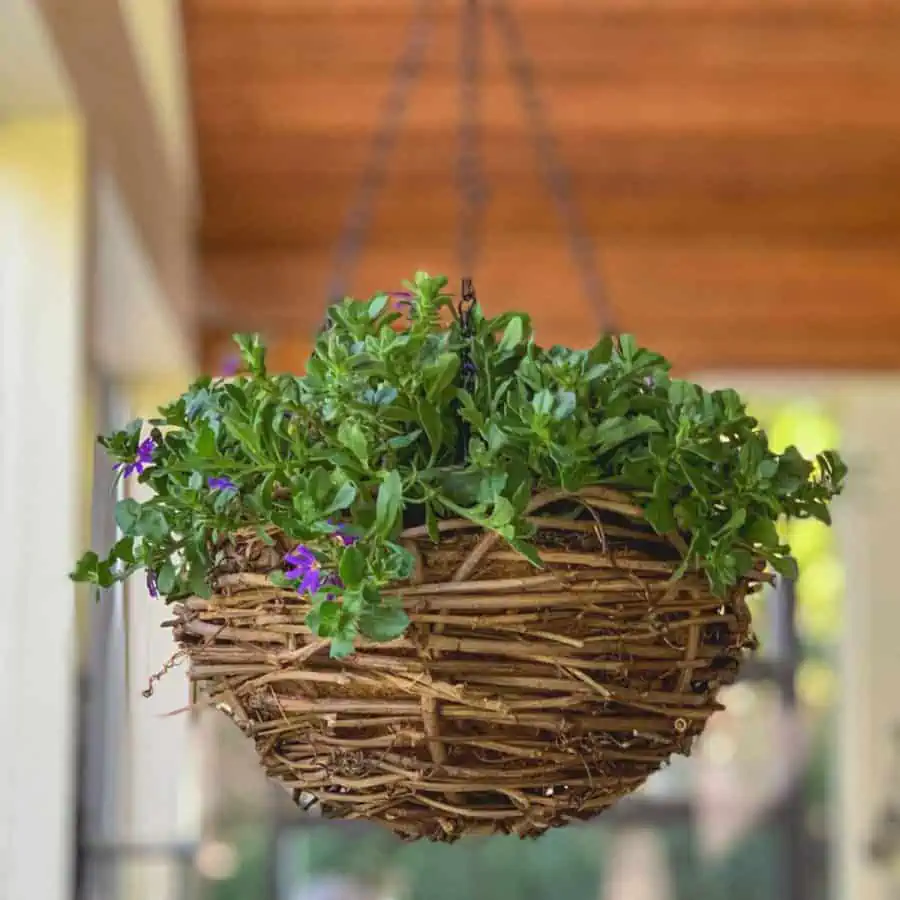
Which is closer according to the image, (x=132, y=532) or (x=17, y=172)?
(x=132, y=532)

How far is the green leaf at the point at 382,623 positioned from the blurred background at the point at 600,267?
1.37 metres

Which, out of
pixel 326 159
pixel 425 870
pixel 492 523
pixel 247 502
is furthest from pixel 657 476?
pixel 425 870

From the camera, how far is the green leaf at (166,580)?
0.80 meters

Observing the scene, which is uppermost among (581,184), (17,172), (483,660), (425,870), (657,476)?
(581,184)

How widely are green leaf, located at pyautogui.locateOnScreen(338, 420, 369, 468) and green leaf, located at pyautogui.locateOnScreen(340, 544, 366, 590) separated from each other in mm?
54

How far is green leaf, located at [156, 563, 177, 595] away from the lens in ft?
2.64

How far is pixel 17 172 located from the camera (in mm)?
1555

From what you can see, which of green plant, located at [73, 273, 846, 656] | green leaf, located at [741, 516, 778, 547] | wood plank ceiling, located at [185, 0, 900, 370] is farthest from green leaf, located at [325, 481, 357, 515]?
wood plank ceiling, located at [185, 0, 900, 370]

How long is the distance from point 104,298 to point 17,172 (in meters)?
0.77

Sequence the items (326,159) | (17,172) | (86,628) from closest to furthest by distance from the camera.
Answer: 1. (17,172)
2. (86,628)
3. (326,159)

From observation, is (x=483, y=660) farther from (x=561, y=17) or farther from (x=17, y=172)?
(x=561, y=17)

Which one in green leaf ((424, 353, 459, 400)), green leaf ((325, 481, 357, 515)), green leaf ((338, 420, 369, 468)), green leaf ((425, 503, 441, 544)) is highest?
green leaf ((424, 353, 459, 400))

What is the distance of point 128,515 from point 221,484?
0.28 ft

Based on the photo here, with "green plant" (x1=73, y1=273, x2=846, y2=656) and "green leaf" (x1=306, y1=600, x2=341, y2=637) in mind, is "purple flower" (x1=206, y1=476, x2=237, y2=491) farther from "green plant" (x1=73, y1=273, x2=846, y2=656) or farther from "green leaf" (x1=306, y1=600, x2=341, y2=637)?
"green leaf" (x1=306, y1=600, x2=341, y2=637)
